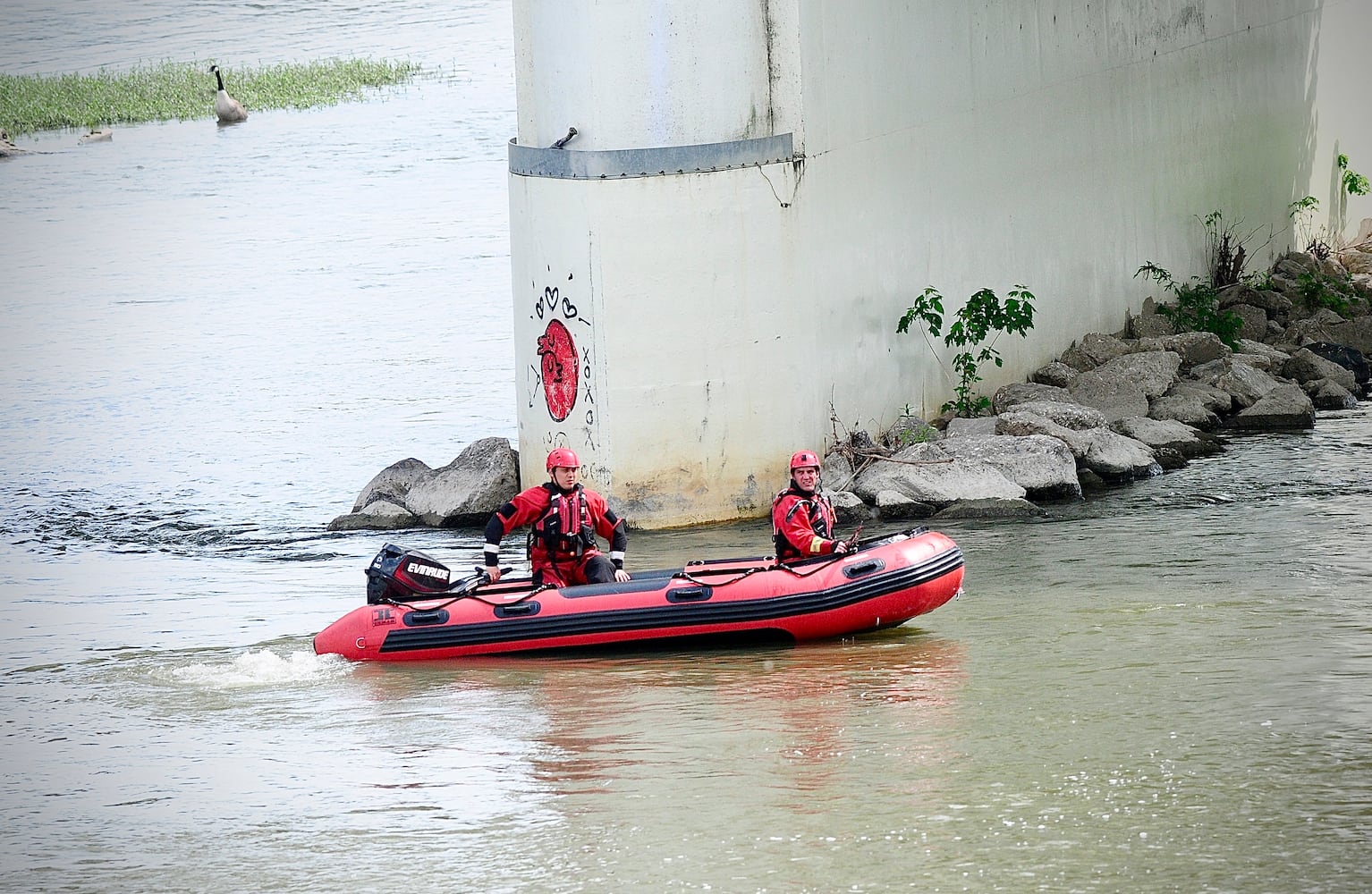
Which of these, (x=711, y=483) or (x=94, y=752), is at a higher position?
(x=711, y=483)

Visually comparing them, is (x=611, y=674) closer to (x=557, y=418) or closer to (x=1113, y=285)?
(x=557, y=418)

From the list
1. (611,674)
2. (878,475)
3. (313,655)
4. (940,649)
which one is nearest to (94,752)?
(313,655)

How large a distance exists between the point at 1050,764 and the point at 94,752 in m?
4.64

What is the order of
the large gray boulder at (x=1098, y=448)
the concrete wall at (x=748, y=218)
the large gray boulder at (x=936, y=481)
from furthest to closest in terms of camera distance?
the large gray boulder at (x=1098, y=448), the large gray boulder at (x=936, y=481), the concrete wall at (x=748, y=218)

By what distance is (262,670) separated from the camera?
10.6m

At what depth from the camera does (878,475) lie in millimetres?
14211

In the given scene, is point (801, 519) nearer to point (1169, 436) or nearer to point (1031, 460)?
point (1031, 460)

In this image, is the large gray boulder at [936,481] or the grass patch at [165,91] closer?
the large gray boulder at [936,481]

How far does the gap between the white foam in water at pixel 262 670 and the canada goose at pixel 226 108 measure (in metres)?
31.1

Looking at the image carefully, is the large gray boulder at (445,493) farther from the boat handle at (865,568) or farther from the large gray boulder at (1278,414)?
the large gray boulder at (1278,414)

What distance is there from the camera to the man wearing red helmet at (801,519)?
10750 millimetres

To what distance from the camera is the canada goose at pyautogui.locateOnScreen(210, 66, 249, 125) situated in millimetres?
39862

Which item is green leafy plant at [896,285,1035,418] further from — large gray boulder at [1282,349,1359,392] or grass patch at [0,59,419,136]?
grass patch at [0,59,419,136]

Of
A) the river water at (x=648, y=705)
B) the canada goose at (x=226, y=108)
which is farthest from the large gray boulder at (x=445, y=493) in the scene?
the canada goose at (x=226, y=108)
